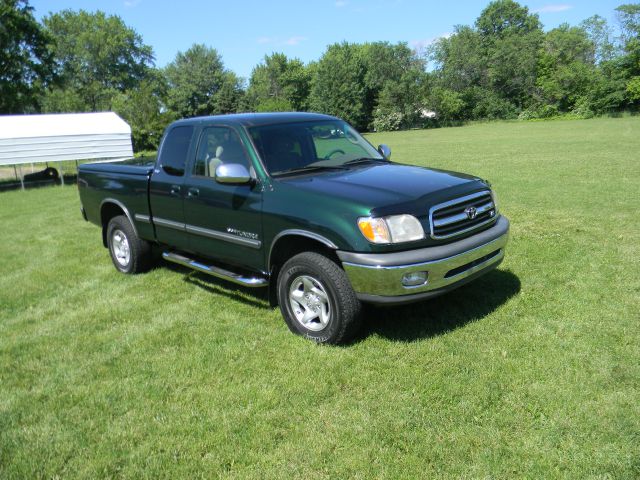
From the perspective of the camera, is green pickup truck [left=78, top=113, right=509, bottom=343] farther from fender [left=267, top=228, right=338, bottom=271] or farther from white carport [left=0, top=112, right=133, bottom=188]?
white carport [left=0, top=112, right=133, bottom=188]

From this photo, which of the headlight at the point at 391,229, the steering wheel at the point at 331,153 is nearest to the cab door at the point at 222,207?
the steering wheel at the point at 331,153

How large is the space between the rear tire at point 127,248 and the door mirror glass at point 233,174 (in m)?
2.44

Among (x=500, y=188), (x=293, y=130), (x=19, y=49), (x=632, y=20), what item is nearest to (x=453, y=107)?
(x=632, y=20)

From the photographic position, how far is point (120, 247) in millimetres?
7102

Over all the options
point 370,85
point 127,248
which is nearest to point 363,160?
point 127,248

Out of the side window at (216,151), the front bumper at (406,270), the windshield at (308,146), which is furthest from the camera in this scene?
the side window at (216,151)

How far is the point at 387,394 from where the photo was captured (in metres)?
3.72

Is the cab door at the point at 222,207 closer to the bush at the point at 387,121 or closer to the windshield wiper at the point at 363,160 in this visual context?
the windshield wiper at the point at 363,160

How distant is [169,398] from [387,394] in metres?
1.59

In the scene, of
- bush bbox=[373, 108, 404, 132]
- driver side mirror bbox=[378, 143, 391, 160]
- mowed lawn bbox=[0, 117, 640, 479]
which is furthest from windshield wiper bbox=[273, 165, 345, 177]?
bush bbox=[373, 108, 404, 132]

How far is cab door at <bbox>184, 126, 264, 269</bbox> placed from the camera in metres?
4.89

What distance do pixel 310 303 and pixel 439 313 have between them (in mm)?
1342

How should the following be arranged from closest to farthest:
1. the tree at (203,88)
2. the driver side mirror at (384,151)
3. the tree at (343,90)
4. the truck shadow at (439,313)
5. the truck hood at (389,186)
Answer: the truck hood at (389,186), the truck shadow at (439,313), the driver side mirror at (384,151), the tree at (343,90), the tree at (203,88)

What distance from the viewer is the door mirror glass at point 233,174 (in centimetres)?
471
